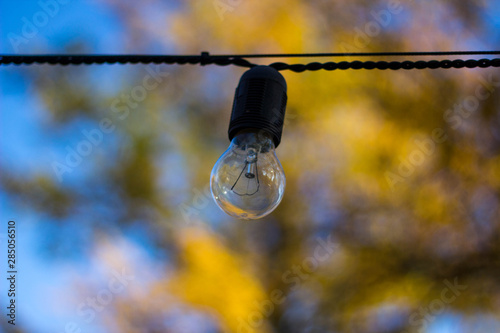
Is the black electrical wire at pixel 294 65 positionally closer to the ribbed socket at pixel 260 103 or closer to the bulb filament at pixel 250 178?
the ribbed socket at pixel 260 103

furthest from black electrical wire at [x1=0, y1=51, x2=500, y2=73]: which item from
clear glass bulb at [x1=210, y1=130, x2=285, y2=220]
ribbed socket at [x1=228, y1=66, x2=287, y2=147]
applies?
clear glass bulb at [x1=210, y1=130, x2=285, y2=220]

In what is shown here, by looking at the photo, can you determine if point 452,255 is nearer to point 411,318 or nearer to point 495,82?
point 411,318

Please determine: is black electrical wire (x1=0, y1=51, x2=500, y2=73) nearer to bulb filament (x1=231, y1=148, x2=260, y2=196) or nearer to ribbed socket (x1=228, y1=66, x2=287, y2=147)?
ribbed socket (x1=228, y1=66, x2=287, y2=147)

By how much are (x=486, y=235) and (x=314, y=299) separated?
95.8 inches

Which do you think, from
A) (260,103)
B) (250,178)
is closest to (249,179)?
(250,178)

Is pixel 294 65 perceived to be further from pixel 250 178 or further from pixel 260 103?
pixel 250 178

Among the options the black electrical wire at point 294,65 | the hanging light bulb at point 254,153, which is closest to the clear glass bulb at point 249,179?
the hanging light bulb at point 254,153

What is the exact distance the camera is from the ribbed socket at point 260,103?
5.10ft

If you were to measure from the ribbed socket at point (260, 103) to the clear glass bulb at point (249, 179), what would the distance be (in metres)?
0.04

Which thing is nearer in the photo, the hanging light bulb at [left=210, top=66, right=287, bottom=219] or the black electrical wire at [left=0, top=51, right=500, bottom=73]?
the black electrical wire at [left=0, top=51, right=500, bottom=73]

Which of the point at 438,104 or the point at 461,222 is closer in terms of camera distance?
the point at 438,104

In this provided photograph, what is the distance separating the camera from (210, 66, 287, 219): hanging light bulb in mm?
1569

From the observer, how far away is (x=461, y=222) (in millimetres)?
6383

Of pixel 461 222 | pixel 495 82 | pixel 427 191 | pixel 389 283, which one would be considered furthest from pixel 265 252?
pixel 495 82
